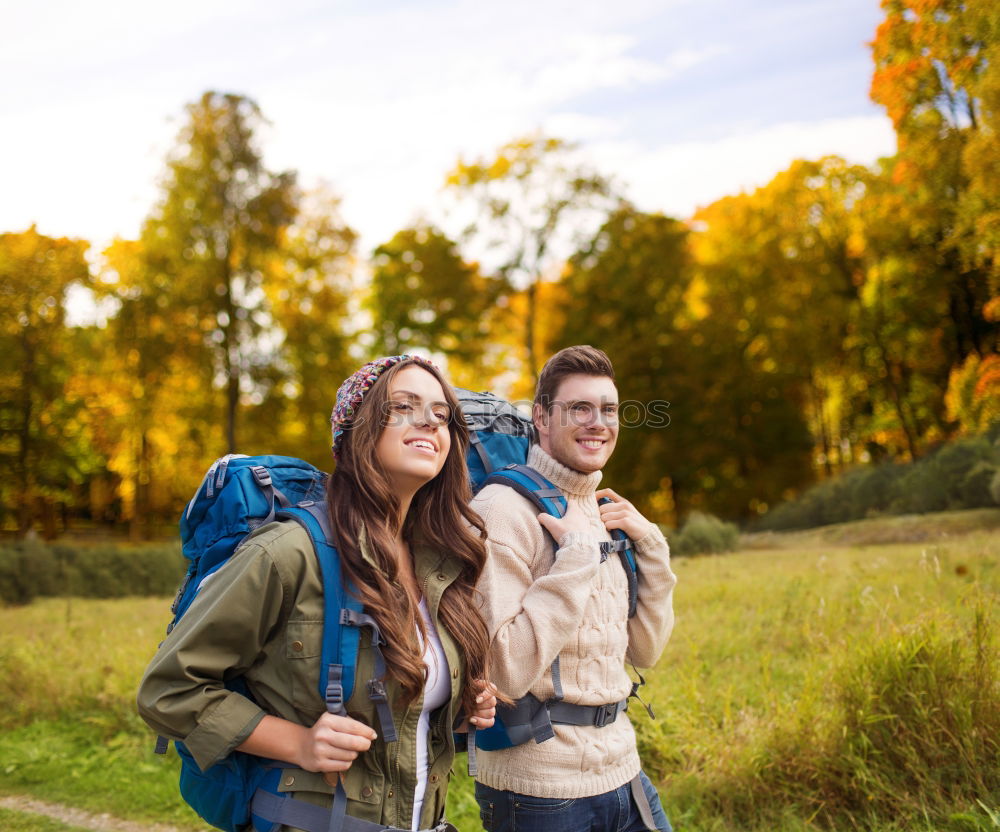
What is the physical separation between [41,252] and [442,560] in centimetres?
2373

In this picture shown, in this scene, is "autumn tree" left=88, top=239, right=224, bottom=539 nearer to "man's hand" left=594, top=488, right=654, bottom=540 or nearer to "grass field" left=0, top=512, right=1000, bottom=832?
"grass field" left=0, top=512, right=1000, bottom=832

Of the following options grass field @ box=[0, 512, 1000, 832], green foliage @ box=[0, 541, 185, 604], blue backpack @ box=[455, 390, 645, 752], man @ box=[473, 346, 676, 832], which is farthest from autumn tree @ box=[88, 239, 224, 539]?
man @ box=[473, 346, 676, 832]

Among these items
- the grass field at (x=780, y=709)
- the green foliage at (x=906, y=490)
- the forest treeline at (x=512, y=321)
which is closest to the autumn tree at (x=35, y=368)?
the forest treeline at (x=512, y=321)

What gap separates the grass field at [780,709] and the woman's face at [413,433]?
Result: 3.12 meters

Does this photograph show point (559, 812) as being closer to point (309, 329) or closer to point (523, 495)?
point (523, 495)

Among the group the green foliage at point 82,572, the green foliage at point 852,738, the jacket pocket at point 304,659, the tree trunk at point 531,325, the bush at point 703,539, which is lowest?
the green foliage at point 82,572

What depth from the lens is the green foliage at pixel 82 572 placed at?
1530 cm

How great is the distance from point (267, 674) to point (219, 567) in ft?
0.91

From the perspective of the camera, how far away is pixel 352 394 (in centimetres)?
232

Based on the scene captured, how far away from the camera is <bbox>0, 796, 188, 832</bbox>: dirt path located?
18.1 feet

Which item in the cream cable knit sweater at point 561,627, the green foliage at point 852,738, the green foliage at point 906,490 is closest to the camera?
the cream cable knit sweater at point 561,627

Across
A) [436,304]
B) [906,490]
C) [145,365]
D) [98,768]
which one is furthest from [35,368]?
[906,490]

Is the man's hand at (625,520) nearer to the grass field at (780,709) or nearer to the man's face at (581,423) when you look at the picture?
the man's face at (581,423)

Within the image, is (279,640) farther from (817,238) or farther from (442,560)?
(817,238)
